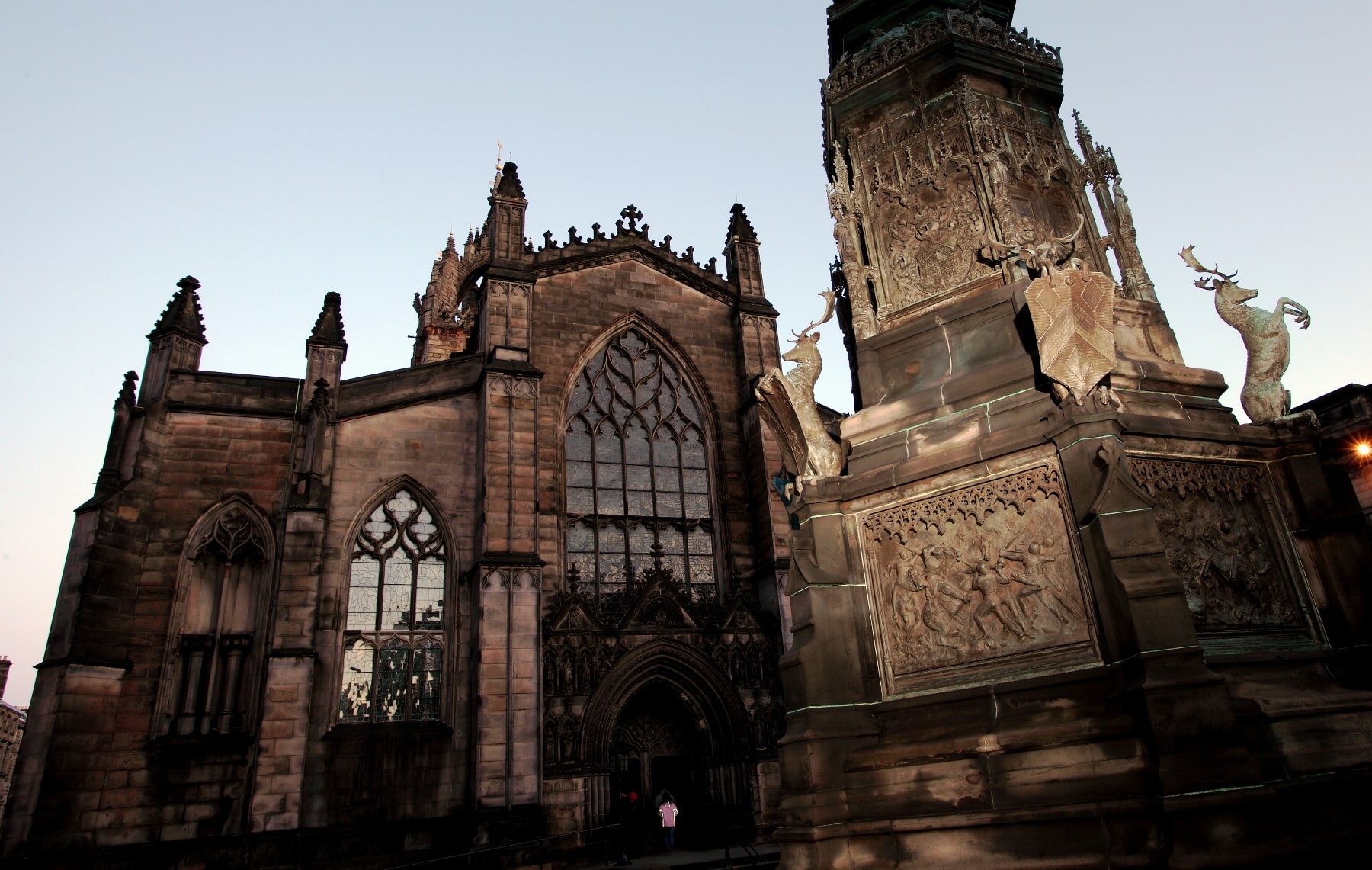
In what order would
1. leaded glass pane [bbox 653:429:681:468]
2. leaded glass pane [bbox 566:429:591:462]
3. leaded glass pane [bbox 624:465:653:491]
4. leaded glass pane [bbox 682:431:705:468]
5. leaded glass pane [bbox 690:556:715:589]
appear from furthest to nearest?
1. leaded glass pane [bbox 682:431:705:468]
2. leaded glass pane [bbox 653:429:681:468]
3. leaded glass pane [bbox 624:465:653:491]
4. leaded glass pane [bbox 566:429:591:462]
5. leaded glass pane [bbox 690:556:715:589]

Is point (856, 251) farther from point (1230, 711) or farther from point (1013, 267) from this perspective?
point (1230, 711)

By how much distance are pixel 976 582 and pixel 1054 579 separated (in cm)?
45

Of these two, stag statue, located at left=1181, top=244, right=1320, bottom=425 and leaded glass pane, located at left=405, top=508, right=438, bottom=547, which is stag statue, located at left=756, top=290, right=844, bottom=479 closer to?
stag statue, located at left=1181, top=244, right=1320, bottom=425

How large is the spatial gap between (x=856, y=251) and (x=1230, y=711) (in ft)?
13.3

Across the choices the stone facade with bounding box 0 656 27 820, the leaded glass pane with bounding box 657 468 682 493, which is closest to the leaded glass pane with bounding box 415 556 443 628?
the leaded glass pane with bounding box 657 468 682 493

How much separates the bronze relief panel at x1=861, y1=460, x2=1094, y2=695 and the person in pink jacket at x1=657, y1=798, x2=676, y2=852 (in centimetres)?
1106

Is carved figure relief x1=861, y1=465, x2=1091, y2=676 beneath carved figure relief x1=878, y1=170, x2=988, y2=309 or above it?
beneath

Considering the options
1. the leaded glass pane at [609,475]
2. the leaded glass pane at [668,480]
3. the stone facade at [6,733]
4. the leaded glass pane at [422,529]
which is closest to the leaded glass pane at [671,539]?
the leaded glass pane at [668,480]

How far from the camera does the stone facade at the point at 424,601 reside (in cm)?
1334

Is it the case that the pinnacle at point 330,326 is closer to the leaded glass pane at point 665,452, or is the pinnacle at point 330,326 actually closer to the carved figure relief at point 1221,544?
the leaded glass pane at point 665,452

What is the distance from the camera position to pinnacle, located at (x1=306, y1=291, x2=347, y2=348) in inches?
656

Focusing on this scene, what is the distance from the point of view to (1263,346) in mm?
5703

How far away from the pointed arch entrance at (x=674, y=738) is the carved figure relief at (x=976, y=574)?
1082 cm

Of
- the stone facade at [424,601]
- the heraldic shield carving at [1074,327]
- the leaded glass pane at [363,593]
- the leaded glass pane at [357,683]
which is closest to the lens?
the heraldic shield carving at [1074,327]
